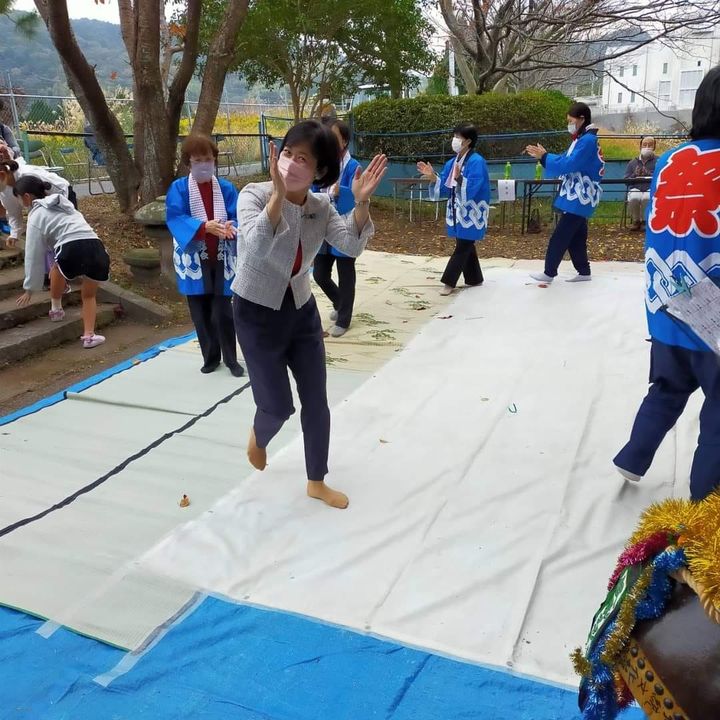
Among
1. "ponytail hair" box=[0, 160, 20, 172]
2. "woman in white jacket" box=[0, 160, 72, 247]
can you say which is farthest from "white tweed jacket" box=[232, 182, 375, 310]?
"ponytail hair" box=[0, 160, 20, 172]

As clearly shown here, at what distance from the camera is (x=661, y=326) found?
93.4 inches

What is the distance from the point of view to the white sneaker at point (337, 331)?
512 centimetres

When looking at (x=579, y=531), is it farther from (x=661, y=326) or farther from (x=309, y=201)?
(x=309, y=201)

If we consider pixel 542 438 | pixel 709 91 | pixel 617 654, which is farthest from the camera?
pixel 542 438

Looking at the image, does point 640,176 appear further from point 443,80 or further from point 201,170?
point 443,80

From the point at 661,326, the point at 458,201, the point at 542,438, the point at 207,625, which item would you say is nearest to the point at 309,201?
the point at 661,326

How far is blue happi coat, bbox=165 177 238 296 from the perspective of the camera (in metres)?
4.05

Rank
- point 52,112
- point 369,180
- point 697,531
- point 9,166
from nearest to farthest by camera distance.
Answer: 1. point 697,531
2. point 369,180
3. point 9,166
4. point 52,112

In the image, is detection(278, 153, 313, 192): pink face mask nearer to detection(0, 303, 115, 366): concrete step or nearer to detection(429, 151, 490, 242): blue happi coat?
detection(0, 303, 115, 366): concrete step

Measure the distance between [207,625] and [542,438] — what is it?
6.28 ft

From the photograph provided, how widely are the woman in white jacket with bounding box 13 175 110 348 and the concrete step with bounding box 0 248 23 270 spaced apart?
1058 millimetres

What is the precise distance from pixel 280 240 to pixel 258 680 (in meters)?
1.41

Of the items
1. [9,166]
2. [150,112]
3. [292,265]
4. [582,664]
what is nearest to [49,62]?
[150,112]

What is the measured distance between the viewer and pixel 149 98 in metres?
7.04
